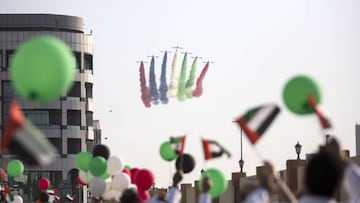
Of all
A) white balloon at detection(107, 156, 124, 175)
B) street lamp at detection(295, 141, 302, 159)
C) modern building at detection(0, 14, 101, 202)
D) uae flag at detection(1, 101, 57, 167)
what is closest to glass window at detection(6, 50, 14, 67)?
modern building at detection(0, 14, 101, 202)

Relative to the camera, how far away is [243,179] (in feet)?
148

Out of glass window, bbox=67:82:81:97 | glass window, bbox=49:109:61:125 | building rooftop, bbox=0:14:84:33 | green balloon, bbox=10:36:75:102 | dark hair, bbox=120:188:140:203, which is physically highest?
building rooftop, bbox=0:14:84:33

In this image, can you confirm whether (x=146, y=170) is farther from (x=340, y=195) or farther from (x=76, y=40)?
(x=76, y=40)

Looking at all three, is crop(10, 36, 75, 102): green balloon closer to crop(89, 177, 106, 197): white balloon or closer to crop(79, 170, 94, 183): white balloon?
crop(89, 177, 106, 197): white balloon

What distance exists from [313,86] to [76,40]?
303 feet

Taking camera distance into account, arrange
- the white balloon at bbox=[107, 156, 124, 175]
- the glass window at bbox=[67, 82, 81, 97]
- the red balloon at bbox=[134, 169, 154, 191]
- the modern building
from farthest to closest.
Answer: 1. the glass window at bbox=[67, 82, 81, 97]
2. the modern building
3. the white balloon at bbox=[107, 156, 124, 175]
4. the red balloon at bbox=[134, 169, 154, 191]

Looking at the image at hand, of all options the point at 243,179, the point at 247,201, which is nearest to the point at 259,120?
the point at 247,201

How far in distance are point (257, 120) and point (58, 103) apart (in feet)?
309

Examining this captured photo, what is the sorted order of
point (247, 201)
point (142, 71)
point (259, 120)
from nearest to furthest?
point (247, 201) < point (259, 120) < point (142, 71)

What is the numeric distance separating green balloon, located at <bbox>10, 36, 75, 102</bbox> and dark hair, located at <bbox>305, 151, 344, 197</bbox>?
2682 millimetres

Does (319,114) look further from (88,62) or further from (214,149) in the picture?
(88,62)

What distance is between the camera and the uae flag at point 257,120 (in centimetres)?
1216

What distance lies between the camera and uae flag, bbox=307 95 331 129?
11.7m

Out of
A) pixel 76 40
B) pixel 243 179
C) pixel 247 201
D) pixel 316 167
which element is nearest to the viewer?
pixel 316 167
